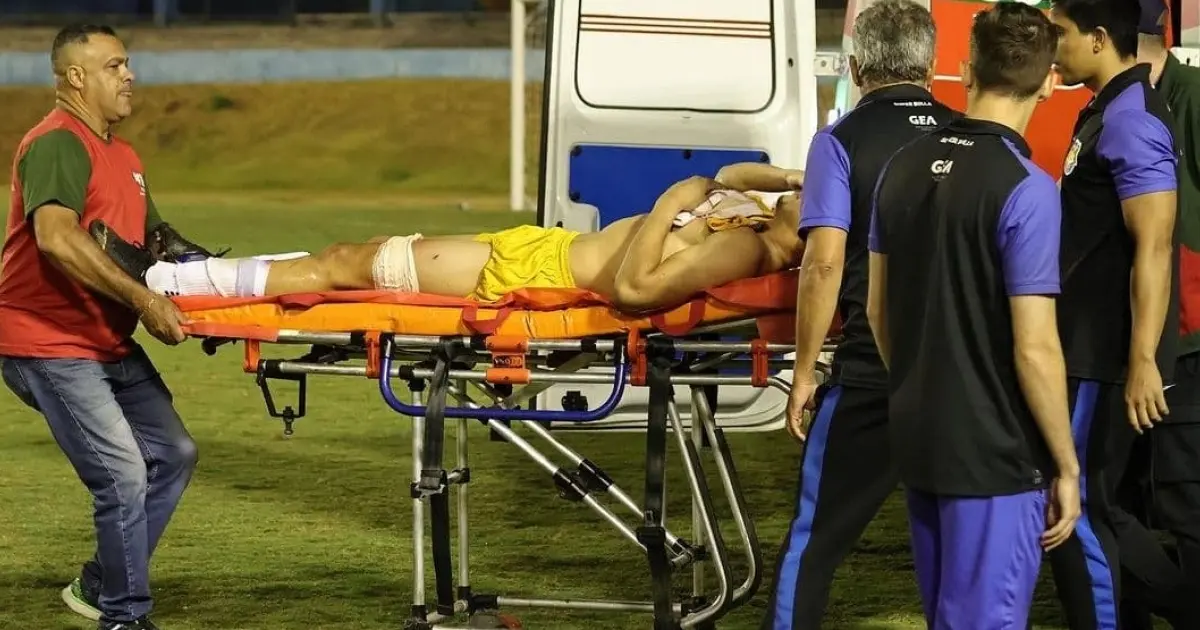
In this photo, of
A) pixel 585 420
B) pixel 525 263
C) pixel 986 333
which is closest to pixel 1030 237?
pixel 986 333

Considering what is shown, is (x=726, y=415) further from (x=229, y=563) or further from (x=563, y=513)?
(x=229, y=563)

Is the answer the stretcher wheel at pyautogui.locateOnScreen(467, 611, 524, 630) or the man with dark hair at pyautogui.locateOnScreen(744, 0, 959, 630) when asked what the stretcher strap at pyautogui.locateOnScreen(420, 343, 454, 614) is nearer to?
the stretcher wheel at pyautogui.locateOnScreen(467, 611, 524, 630)

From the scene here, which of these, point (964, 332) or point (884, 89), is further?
point (884, 89)

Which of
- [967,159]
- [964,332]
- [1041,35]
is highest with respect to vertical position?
[1041,35]

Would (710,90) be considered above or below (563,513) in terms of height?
above

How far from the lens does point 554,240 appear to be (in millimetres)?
5223

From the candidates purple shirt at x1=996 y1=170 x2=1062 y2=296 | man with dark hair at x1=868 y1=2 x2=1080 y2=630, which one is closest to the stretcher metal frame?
man with dark hair at x1=868 y1=2 x2=1080 y2=630

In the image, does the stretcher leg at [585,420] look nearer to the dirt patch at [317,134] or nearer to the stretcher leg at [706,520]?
the stretcher leg at [706,520]

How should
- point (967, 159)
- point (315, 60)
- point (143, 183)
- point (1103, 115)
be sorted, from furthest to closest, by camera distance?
point (315, 60) < point (143, 183) < point (1103, 115) < point (967, 159)

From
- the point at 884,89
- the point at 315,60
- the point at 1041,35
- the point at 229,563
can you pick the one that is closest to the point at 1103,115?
the point at 884,89

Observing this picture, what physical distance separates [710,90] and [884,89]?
234cm

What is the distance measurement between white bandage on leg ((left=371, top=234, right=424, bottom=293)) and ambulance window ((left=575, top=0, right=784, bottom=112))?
4.41 feet

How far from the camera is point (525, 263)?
5133 mm

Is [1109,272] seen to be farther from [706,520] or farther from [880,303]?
[706,520]
